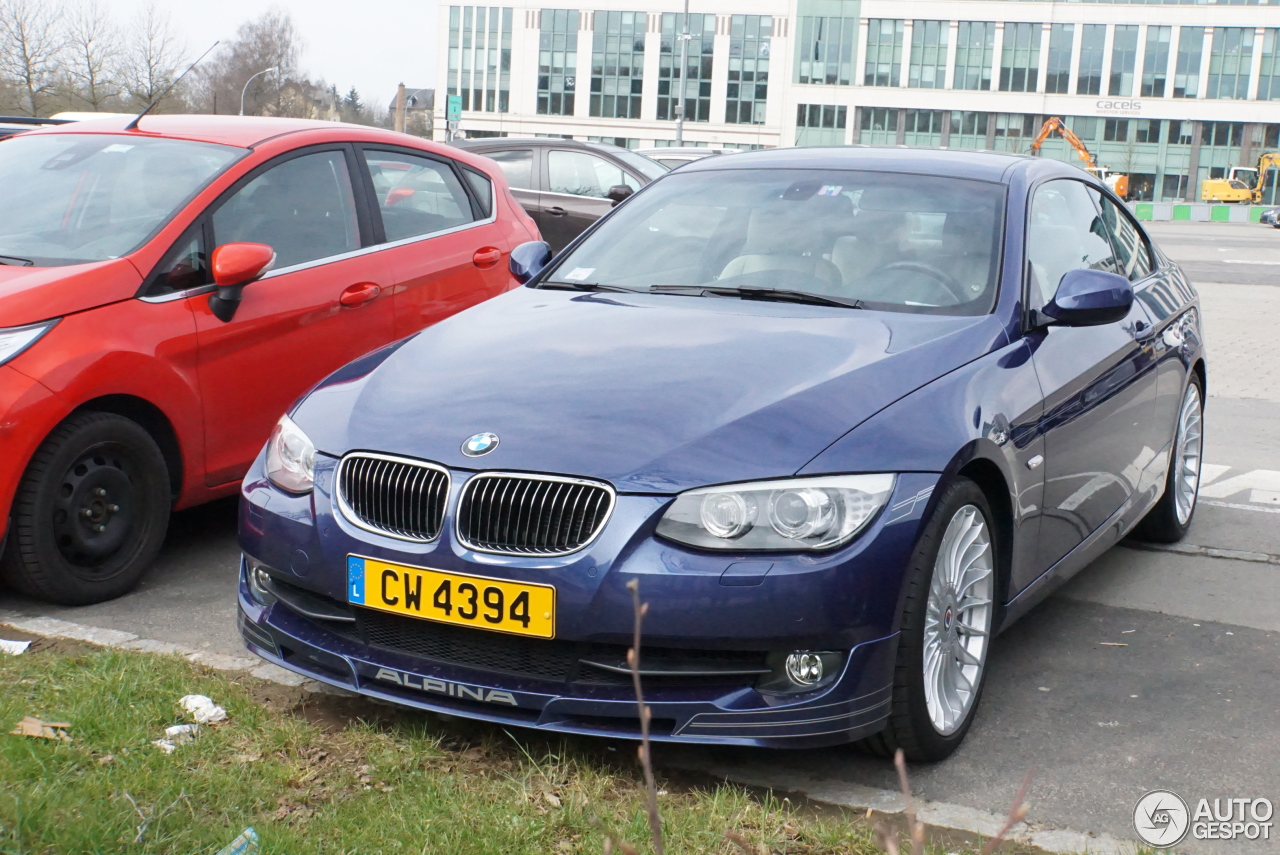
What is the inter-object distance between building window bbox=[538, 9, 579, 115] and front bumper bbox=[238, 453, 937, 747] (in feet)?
276

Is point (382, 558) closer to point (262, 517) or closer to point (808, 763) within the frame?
point (262, 517)

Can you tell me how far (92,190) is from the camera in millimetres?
5051

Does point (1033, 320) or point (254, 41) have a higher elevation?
point (254, 41)

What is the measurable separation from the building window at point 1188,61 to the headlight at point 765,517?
82864 mm

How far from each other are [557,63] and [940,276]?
83.9 metres

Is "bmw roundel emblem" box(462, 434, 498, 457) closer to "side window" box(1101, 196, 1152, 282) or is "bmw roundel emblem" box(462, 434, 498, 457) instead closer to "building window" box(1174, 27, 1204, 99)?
"side window" box(1101, 196, 1152, 282)

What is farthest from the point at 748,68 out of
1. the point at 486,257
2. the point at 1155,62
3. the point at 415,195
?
the point at 415,195

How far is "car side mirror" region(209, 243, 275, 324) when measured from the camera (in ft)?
15.6

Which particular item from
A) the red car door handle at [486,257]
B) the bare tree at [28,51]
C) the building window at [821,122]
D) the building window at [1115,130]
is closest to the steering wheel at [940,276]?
the red car door handle at [486,257]

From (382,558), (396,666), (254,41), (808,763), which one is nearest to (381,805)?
(396,666)

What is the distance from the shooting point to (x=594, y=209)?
13.2m

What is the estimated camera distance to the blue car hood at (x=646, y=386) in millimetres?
3111

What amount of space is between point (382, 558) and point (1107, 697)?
7.08 feet

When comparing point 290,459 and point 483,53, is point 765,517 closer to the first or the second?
point 290,459
